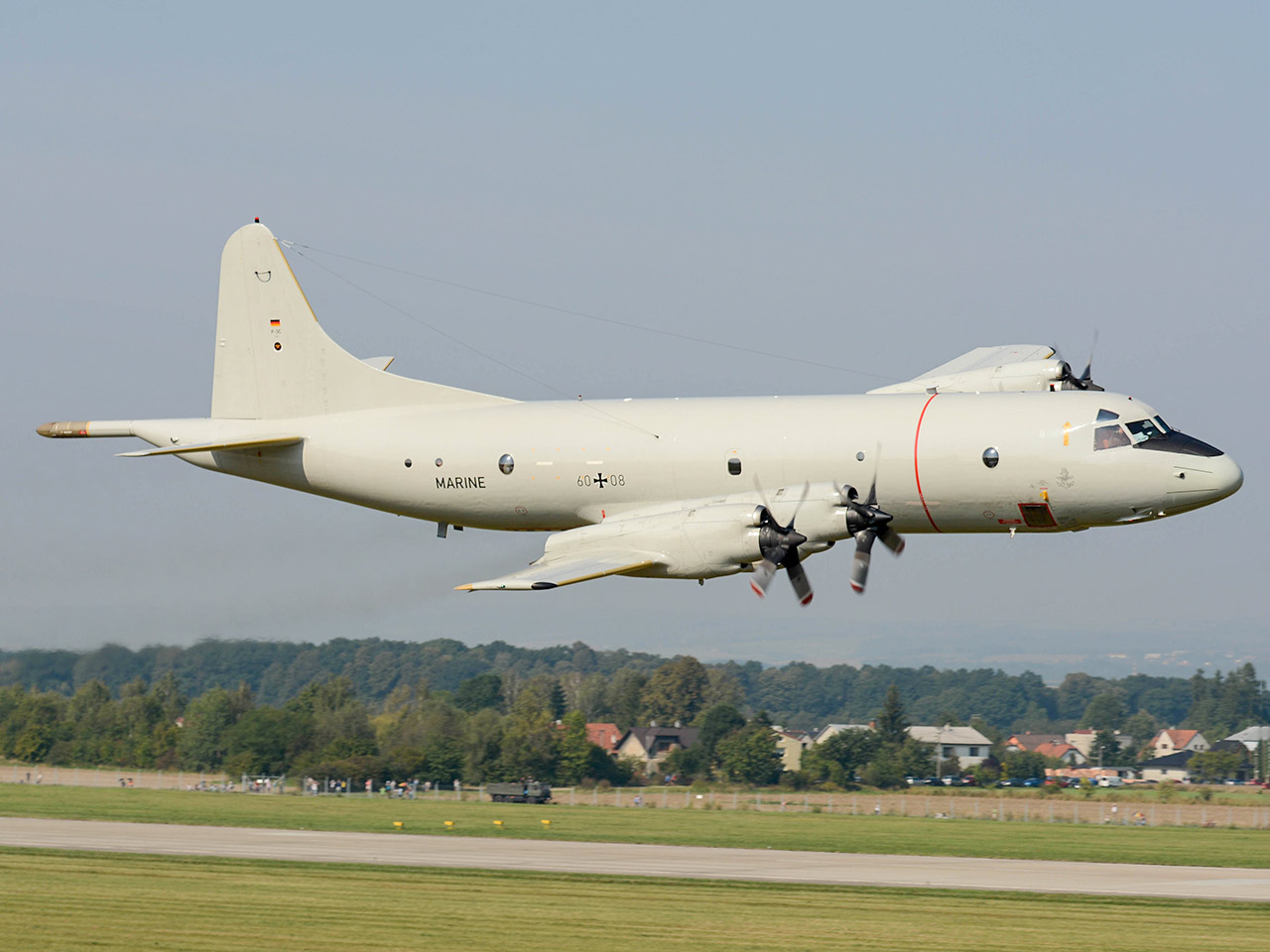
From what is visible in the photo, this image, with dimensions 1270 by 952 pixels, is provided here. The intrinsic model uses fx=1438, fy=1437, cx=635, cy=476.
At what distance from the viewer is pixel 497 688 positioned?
134 m

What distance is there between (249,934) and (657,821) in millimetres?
38561

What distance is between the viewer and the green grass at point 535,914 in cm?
2602

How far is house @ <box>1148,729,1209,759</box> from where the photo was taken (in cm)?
18288

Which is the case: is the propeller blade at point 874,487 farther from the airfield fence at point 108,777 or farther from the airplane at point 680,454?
the airfield fence at point 108,777

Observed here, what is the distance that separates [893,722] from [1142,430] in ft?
325

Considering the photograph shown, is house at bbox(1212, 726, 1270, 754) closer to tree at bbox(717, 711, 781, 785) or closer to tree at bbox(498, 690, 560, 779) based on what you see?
tree at bbox(717, 711, 781, 785)

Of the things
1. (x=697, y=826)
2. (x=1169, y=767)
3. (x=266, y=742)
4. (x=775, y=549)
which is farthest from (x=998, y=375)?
(x=1169, y=767)

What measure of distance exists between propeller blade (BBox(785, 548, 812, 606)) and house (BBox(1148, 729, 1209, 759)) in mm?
164209

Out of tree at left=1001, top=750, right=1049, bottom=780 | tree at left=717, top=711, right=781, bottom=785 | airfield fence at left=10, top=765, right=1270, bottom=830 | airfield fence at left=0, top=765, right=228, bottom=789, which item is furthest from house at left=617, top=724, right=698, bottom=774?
airfield fence at left=0, top=765, right=228, bottom=789

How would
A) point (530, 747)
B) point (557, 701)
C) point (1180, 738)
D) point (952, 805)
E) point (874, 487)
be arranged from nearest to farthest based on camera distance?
point (874, 487) → point (952, 805) → point (530, 747) → point (557, 701) → point (1180, 738)

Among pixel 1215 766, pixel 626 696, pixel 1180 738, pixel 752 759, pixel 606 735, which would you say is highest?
pixel 626 696

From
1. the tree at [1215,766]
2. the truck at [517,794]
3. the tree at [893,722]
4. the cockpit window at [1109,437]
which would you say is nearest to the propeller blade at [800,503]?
the cockpit window at [1109,437]

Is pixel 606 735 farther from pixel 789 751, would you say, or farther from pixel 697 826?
pixel 697 826

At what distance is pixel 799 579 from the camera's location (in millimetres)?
31453
